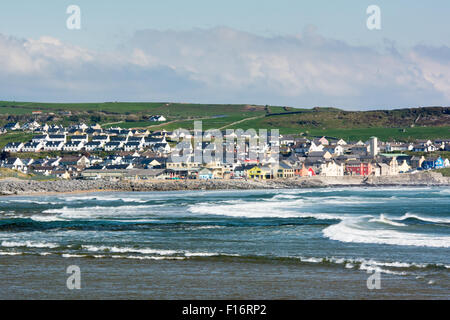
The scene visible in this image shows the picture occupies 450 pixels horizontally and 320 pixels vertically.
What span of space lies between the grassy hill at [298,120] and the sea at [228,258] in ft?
393

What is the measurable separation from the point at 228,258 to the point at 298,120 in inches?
6130

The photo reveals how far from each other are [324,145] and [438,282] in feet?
387

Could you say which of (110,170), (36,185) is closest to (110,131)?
(110,170)

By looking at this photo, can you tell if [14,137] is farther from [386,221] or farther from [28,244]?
[28,244]

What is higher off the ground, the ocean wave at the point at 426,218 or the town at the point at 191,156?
the town at the point at 191,156

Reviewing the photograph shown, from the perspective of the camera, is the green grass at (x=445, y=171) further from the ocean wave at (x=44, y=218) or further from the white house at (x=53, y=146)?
the ocean wave at (x=44, y=218)

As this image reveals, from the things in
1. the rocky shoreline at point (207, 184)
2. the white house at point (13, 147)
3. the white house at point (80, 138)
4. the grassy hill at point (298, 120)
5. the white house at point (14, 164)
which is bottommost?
the rocky shoreline at point (207, 184)

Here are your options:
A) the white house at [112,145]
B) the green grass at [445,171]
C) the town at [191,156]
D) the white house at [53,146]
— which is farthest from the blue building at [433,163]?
the white house at [53,146]

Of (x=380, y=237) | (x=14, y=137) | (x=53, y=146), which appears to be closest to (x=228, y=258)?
(x=380, y=237)

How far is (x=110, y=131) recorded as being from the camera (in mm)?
147375

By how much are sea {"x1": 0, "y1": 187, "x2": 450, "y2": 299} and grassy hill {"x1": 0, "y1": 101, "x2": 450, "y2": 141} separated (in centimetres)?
11991

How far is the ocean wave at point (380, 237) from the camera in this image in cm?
2183

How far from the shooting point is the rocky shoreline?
→ 72188mm
